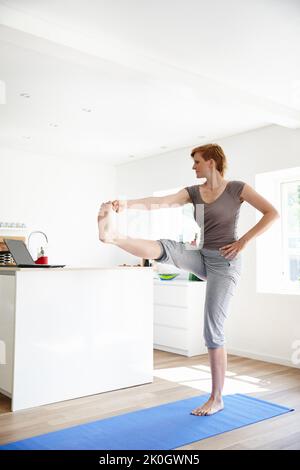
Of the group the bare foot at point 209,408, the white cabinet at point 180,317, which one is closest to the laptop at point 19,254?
the bare foot at point 209,408

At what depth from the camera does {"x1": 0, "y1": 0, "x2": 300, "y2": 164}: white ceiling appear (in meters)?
2.64

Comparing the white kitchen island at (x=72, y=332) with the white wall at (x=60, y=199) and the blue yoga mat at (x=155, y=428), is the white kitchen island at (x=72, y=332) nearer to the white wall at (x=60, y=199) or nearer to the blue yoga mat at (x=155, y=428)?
the blue yoga mat at (x=155, y=428)

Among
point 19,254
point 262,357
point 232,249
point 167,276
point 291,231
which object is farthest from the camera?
point 167,276

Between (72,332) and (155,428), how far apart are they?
3.10 feet

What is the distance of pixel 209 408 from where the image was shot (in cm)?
281

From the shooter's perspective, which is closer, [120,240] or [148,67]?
[120,240]

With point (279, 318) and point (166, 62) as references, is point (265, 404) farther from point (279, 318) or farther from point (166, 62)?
point (166, 62)

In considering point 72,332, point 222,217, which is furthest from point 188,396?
point 222,217

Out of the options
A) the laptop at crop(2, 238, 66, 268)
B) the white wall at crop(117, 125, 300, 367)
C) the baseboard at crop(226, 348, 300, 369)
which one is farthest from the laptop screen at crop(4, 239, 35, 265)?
the baseboard at crop(226, 348, 300, 369)

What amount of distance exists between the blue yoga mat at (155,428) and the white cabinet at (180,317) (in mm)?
1814

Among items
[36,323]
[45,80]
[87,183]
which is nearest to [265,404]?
[36,323]

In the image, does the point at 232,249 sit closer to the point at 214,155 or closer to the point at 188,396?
the point at 214,155

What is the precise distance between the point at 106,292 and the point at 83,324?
0.95 feet

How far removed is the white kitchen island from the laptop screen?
26 cm
